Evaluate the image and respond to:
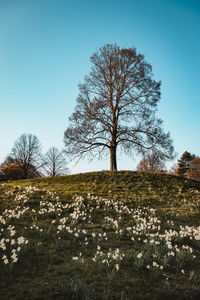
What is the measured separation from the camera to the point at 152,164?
38.5m

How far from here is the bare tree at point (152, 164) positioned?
1708 cm

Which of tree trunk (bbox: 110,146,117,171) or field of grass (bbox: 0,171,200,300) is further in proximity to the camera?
tree trunk (bbox: 110,146,117,171)

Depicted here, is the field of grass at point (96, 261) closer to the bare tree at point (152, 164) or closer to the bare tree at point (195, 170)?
the bare tree at point (152, 164)

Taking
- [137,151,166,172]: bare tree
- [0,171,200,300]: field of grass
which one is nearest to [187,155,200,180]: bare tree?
[137,151,166,172]: bare tree

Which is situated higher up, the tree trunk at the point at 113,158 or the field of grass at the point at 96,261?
the tree trunk at the point at 113,158

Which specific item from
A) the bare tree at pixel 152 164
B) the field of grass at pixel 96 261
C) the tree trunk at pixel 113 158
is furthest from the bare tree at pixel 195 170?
the field of grass at pixel 96 261

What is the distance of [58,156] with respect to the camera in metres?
46.7

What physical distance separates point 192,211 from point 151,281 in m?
6.18

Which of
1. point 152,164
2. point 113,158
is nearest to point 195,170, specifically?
point 152,164

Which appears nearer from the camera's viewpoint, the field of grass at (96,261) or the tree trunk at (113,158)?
the field of grass at (96,261)

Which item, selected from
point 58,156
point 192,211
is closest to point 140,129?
point 192,211

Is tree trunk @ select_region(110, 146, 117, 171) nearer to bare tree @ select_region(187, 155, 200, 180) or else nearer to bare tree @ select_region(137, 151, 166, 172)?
bare tree @ select_region(137, 151, 166, 172)

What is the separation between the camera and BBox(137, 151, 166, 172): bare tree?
1708 centimetres

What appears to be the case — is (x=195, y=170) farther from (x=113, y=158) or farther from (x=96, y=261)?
(x=96, y=261)
